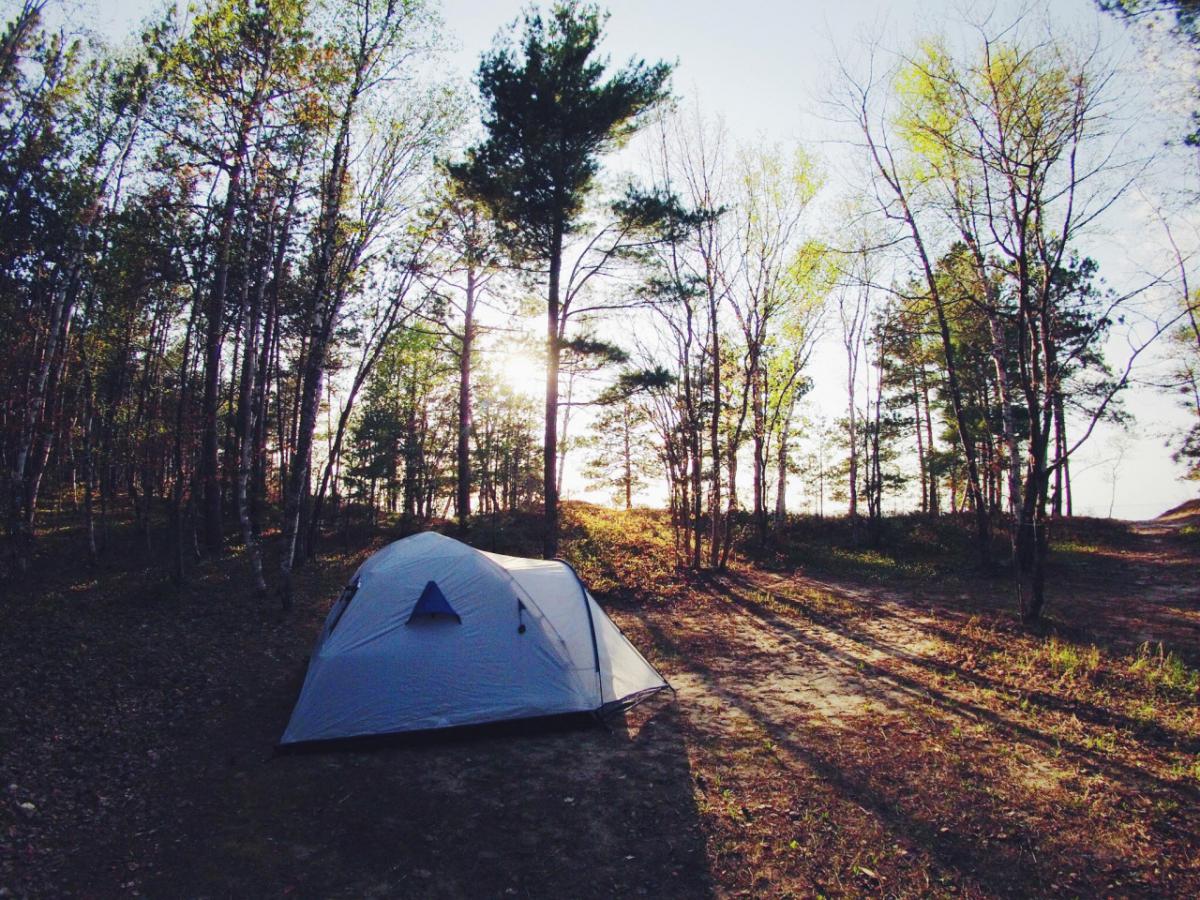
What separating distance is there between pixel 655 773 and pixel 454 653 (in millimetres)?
2732

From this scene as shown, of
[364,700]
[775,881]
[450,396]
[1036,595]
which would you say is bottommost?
[775,881]

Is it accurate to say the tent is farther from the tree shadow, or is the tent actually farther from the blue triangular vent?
the tree shadow

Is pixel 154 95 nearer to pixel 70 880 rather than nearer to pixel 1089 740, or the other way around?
pixel 70 880

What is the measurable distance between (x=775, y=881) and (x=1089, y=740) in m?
4.51

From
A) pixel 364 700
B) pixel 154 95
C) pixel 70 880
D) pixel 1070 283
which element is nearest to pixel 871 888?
pixel 364 700

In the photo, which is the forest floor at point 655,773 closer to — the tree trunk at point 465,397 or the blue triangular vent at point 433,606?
the blue triangular vent at point 433,606

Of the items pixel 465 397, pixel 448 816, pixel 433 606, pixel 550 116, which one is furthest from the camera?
pixel 465 397

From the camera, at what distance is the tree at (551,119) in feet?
46.3

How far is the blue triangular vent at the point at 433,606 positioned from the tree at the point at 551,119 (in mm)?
10555

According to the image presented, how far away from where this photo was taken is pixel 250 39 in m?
11.1

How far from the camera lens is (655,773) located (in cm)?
618

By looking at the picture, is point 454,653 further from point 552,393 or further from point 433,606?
point 552,393

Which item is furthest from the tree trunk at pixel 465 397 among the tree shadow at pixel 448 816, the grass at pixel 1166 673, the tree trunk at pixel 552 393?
the grass at pixel 1166 673

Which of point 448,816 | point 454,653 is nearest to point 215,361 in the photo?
point 454,653
